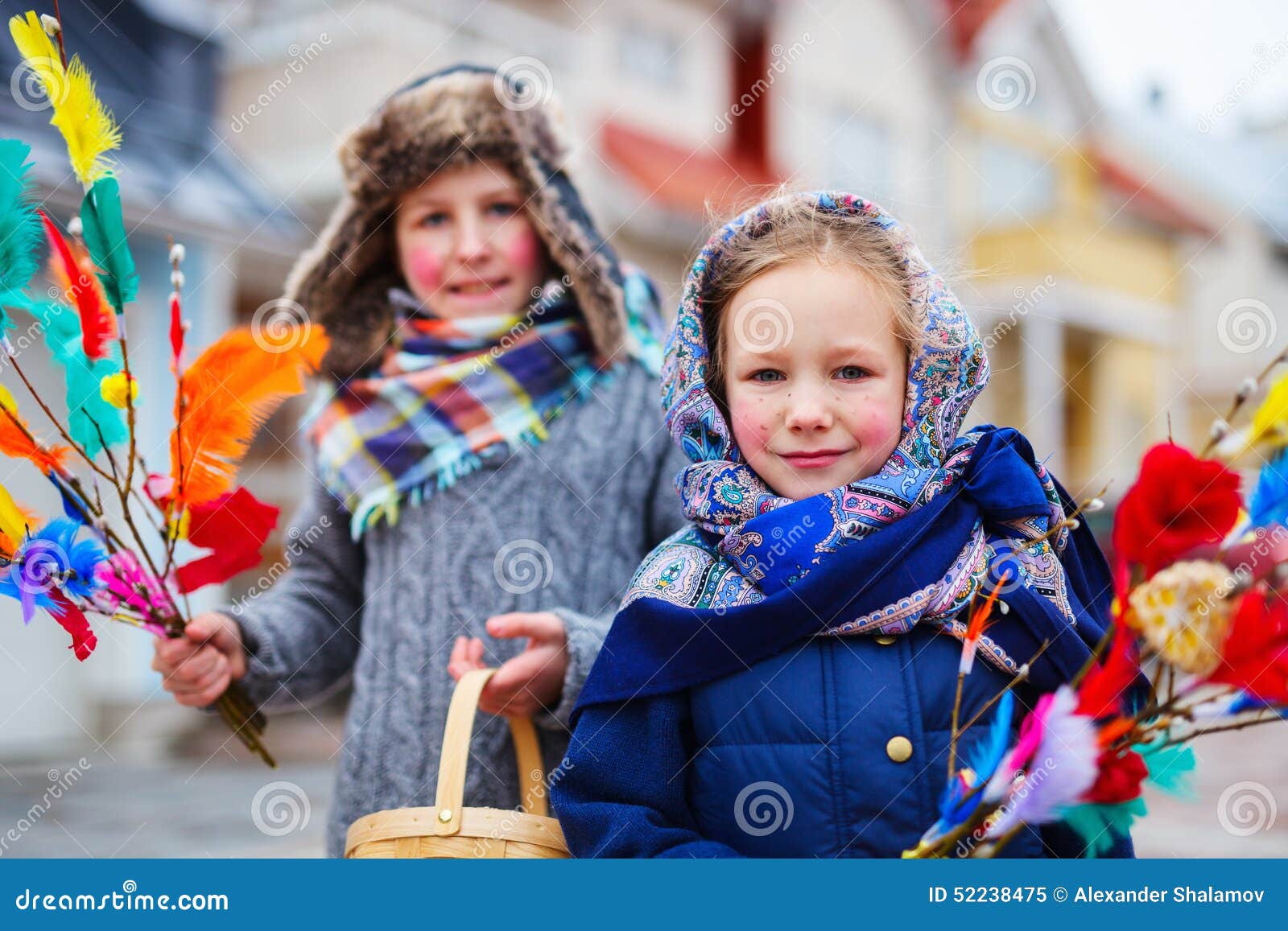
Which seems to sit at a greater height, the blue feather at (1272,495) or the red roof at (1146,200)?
the red roof at (1146,200)

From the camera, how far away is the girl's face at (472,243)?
223 centimetres

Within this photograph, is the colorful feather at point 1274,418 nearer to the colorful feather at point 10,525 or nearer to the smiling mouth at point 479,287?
the smiling mouth at point 479,287

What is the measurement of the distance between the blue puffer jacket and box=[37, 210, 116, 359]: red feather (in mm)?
920

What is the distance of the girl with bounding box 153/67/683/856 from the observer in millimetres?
2162

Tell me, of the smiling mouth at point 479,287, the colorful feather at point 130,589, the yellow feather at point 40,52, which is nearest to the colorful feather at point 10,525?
the colorful feather at point 130,589

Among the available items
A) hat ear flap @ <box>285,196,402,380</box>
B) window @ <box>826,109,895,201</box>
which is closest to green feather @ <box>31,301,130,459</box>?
hat ear flap @ <box>285,196,402,380</box>

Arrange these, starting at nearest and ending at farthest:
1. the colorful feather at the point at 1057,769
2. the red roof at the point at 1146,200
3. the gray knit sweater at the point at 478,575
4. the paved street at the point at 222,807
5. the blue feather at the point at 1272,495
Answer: the colorful feather at the point at 1057,769, the blue feather at the point at 1272,495, the gray knit sweater at the point at 478,575, the paved street at the point at 222,807, the red roof at the point at 1146,200

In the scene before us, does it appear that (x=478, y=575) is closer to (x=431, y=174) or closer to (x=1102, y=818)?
(x=431, y=174)

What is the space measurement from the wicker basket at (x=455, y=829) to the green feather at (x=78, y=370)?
26.9 inches

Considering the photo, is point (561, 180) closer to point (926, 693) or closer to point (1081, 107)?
point (926, 693)

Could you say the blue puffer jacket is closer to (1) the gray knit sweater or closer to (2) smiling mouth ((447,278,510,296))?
(1) the gray knit sweater

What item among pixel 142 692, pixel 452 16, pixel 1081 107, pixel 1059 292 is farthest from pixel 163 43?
pixel 1081 107

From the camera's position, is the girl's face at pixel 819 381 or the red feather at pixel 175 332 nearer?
the girl's face at pixel 819 381

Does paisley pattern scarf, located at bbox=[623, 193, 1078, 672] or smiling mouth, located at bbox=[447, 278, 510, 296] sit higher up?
smiling mouth, located at bbox=[447, 278, 510, 296]
